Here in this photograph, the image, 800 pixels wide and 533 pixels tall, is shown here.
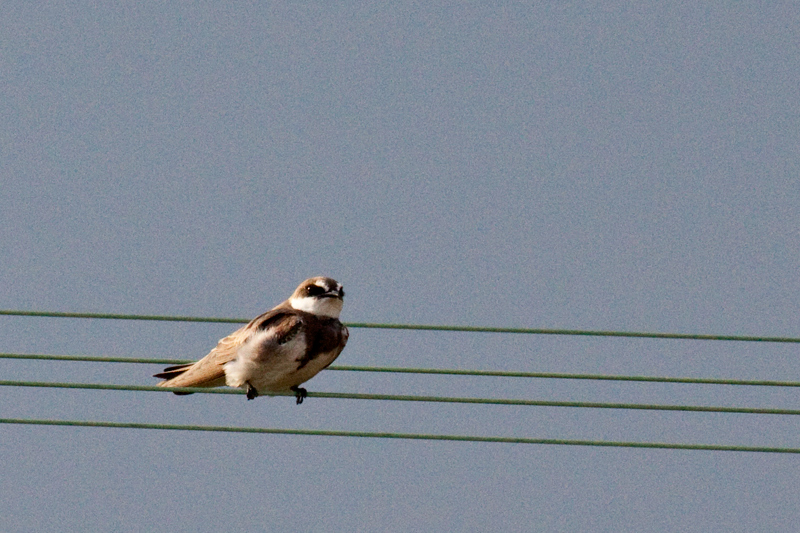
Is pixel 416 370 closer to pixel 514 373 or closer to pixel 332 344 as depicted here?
pixel 514 373

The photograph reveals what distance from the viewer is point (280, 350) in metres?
13.2

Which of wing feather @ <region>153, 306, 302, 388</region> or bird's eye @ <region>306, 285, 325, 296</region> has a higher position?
Answer: bird's eye @ <region>306, 285, 325, 296</region>

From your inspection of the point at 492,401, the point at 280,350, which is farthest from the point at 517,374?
the point at 280,350

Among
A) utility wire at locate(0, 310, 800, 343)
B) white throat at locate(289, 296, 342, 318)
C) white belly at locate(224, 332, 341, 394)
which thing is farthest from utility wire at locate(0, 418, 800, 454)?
white throat at locate(289, 296, 342, 318)

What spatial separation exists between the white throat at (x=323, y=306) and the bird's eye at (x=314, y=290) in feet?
0.19

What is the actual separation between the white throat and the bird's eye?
59 millimetres

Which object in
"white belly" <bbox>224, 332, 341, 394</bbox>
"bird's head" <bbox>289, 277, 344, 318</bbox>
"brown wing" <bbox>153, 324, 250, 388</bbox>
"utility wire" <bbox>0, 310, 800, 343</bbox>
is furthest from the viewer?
"bird's head" <bbox>289, 277, 344, 318</bbox>

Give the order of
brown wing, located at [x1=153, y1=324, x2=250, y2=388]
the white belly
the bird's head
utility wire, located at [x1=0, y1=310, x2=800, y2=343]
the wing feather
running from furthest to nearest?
the bird's head
brown wing, located at [x1=153, y1=324, x2=250, y2=388]
the wing feather
the white belly
utility wire, located at [x1=0, y1=310, x2=800, y2=343]

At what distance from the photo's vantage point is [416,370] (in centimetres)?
1128

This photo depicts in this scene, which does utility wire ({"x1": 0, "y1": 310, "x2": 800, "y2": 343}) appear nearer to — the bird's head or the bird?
the bird

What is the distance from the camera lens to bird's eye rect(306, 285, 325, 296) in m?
13.8

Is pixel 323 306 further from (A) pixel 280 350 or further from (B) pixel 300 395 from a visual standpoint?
(B) pixel 300 395

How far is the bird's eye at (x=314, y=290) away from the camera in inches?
544

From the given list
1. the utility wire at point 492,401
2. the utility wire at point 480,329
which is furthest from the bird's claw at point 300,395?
the utility wire at point 492,401
